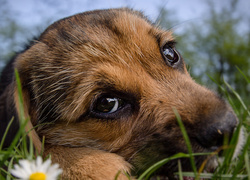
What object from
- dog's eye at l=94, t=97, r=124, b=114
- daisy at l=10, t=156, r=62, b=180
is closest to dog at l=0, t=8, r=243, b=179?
dog's eye at l=94, t=97, r=124, b=114

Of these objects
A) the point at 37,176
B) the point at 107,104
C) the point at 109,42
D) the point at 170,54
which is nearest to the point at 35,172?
the point at 37,176

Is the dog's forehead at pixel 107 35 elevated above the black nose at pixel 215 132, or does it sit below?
above

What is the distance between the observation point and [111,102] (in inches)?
107

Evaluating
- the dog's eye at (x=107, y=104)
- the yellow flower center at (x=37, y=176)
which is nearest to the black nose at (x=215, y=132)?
the dog's eye at (x=107, y=104)

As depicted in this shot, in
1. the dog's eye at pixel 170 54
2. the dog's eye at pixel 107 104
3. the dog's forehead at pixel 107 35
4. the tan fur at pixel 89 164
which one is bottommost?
the tan fur at pixel 89 164

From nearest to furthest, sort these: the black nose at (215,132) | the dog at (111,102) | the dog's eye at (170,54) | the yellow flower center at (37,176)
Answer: the yellow flower center at (37,176) < the black nose at (215,132) < the dog at (111,102) < the dog's eye at (170,54)

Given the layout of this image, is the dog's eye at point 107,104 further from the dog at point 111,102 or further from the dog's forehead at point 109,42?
the dog's forehead at point 109,42

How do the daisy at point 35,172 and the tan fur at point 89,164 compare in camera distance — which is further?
the tan fur at point 89,164

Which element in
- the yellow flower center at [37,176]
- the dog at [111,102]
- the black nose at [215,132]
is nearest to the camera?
the yellow flower center at [37,176]

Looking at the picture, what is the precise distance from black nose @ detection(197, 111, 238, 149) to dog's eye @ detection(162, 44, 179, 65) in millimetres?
1324

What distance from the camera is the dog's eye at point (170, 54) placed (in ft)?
11.0

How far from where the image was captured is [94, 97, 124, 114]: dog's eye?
2.71 meters

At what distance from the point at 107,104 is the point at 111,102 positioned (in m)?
0.05

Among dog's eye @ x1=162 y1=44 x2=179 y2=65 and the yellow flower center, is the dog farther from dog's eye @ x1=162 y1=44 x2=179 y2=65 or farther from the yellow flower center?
the yellow flower center
